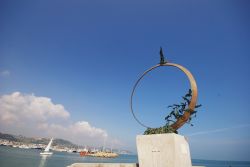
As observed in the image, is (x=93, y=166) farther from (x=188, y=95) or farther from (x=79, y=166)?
(x=188, y=95)

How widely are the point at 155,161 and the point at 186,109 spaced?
361 cm

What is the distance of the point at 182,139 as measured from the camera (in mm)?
12234

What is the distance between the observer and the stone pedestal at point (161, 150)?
1088cm

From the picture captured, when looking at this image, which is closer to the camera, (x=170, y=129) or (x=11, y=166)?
(x=170, y=129)

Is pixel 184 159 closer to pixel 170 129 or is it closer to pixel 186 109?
pixel 170 129

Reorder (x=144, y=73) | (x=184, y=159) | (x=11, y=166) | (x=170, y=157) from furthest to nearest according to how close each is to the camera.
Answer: (x=11, y=166)
(x=144, y=73)
(x=184, y=159)
(x=170, y=157)

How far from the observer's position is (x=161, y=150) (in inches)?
439

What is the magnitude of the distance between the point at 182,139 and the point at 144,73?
189 inches

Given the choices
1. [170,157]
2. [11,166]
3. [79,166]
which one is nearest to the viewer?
[170,157]

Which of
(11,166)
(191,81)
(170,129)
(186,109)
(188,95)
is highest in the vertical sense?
(191,81)

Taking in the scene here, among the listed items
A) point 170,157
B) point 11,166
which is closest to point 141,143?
point 170,157

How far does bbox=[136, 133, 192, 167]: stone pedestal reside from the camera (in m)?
10.9

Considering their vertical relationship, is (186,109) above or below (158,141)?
above

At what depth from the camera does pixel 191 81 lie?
13.1 m
